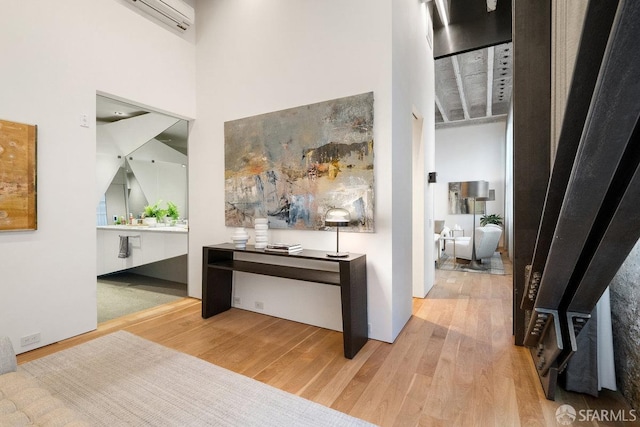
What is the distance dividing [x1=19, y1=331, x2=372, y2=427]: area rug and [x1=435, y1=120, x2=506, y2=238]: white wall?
8.55 metres

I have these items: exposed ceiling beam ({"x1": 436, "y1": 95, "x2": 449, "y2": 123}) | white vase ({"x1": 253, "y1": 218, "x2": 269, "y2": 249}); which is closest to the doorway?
white vase ({"x1": 253, "y1": 218, "x2": 269, "y2": 249})

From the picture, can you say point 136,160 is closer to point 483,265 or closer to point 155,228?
point 155,228

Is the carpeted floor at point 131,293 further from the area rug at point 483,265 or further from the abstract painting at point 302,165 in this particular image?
the area rug at point 483,265

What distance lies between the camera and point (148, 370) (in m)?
2.38

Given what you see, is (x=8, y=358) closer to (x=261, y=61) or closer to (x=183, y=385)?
(x=183, y=385)

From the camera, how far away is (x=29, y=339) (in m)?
2.73

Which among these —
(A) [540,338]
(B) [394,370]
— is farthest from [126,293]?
(A) [540,338]

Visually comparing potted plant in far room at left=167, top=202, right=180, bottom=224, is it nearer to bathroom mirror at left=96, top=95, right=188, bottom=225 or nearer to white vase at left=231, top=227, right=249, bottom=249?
bathroom mirror at left=96, top=95, right=188, bottom=225

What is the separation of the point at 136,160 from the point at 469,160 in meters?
8.90

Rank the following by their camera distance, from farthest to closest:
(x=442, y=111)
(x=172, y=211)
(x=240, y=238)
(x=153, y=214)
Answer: (x=442, y=111), (x=172, y=211), (x=153, y=214), (x=240, y=238)

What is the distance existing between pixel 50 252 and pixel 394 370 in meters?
3.38

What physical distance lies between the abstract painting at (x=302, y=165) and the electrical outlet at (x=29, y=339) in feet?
6.89

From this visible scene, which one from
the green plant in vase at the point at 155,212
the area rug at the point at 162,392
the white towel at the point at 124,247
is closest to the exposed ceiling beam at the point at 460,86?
the green plant in vase at the point at 155,212

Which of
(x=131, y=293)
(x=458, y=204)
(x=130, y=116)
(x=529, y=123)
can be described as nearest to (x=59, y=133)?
(x=130, y=116)
